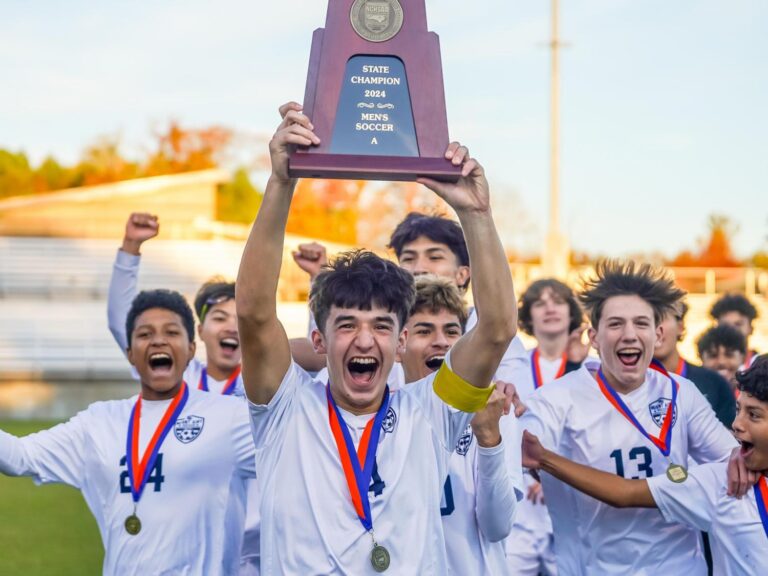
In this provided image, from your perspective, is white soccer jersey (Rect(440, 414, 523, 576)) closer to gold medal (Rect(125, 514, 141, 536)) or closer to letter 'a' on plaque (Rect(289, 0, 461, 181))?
letter 'a' on plaque (Rect(289, 0, 461, 181))

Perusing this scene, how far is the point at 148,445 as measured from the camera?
4.56 m

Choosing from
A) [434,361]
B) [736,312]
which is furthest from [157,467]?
[736,312]

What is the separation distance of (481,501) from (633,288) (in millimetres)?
1808

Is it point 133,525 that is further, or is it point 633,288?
point 633,288

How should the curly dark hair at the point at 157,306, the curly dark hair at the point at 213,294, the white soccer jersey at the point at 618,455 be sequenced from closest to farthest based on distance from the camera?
the white soccer jersey at the point at 618,455, the curly dark hair at the point at 157,306, the curly dark hair at the point at 213,294

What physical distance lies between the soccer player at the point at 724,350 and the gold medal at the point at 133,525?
15.5ft

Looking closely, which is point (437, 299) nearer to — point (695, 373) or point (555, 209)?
point (695, 373)

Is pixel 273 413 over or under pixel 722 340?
under

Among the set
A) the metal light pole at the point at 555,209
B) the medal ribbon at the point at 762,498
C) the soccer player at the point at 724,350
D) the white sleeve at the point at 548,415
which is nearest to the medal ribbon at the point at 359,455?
the white sleeve at the point at 548,415

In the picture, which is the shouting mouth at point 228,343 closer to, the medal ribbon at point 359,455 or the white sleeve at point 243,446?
the white sleeve at point 243,446

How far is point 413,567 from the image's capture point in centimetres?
325

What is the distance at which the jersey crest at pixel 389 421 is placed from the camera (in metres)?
3.49

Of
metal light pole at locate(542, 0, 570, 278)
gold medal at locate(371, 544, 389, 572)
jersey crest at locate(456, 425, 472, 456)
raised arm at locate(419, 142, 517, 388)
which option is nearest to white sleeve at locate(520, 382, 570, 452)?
jersey crest at locate(456, 425, 472, 456)

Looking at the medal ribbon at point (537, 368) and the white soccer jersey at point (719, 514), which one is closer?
the white soccer jersey at point (719, 514)
